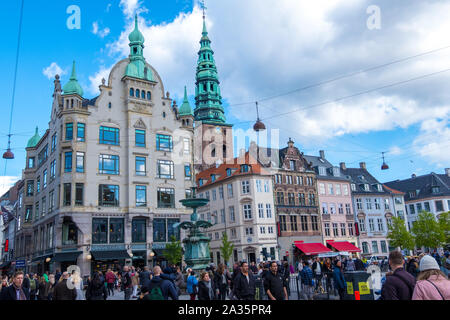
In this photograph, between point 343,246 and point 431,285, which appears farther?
point 343,246

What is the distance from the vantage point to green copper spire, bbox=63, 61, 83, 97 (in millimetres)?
39844

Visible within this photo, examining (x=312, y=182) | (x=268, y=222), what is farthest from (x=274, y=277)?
(x=312, y=182)

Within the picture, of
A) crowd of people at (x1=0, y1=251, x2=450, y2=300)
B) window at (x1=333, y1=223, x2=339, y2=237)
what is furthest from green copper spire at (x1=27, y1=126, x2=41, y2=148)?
window at (x1=333, y1=223, x2=339, y2=237)

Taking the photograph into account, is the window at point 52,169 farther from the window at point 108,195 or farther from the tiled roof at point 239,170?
the tiled roof at point 239,170

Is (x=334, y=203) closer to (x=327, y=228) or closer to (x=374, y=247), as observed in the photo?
(x=327, y=228)

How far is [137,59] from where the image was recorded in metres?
44.6

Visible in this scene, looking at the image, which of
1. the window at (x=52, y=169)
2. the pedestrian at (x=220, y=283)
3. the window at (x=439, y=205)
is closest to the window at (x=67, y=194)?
the window at (x=52, y=169)

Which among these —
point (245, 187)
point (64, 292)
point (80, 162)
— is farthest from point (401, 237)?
point (64, 292)

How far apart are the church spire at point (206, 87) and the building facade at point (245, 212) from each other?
28.9 metres

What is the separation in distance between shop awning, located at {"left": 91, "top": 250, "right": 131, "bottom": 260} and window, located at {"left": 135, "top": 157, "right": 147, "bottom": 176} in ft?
26.6

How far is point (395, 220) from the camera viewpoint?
55125 mm

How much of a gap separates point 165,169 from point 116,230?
8.36m
